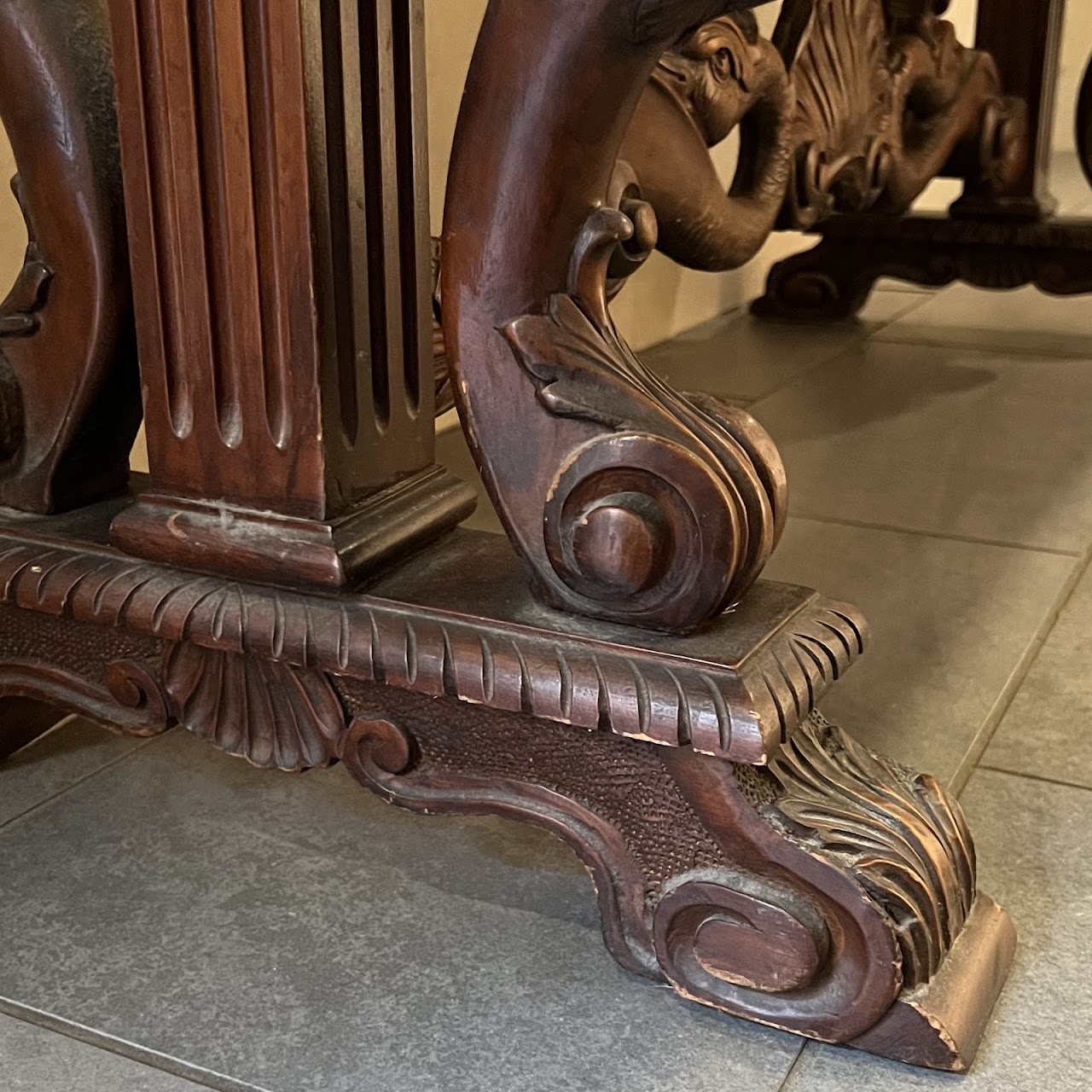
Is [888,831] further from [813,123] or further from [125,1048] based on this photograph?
[813,123]

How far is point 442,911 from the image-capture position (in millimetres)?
735

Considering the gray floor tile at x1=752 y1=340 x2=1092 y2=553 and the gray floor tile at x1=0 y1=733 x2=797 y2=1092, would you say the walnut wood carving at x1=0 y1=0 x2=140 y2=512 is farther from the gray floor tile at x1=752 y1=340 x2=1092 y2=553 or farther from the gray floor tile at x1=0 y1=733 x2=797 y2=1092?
the gray floor tile at x1=752 y1=340 x2=1092 y2=553

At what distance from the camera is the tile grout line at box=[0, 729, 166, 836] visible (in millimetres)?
823

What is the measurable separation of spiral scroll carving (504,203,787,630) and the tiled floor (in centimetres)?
19

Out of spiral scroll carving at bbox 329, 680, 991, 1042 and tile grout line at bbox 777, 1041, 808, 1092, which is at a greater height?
spiral scroll carving at bbox 329, 680, 991, 1042

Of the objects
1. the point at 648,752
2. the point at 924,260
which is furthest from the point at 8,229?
the point at 924,260

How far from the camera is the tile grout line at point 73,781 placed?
32.4 inches

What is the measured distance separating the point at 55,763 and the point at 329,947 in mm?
277

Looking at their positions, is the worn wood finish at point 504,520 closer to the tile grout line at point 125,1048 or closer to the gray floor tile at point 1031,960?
the gray floor tile at point 1031,960

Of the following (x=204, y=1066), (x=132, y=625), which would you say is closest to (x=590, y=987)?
(x=204, y=1066)

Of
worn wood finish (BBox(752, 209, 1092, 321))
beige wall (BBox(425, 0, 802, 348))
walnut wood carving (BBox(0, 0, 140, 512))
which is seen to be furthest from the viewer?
worn wood finish (BBox(752, 209, 1092, 321))

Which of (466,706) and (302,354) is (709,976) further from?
(302,354)

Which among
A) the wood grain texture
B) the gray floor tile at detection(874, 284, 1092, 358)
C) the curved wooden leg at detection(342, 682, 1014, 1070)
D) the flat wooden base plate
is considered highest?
the wood grain texture

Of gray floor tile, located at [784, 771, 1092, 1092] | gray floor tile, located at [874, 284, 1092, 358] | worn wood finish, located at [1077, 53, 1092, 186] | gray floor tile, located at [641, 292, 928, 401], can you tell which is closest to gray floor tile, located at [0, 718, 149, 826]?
A: gray floor tile, located at [784, 771, 1092, 1092]
